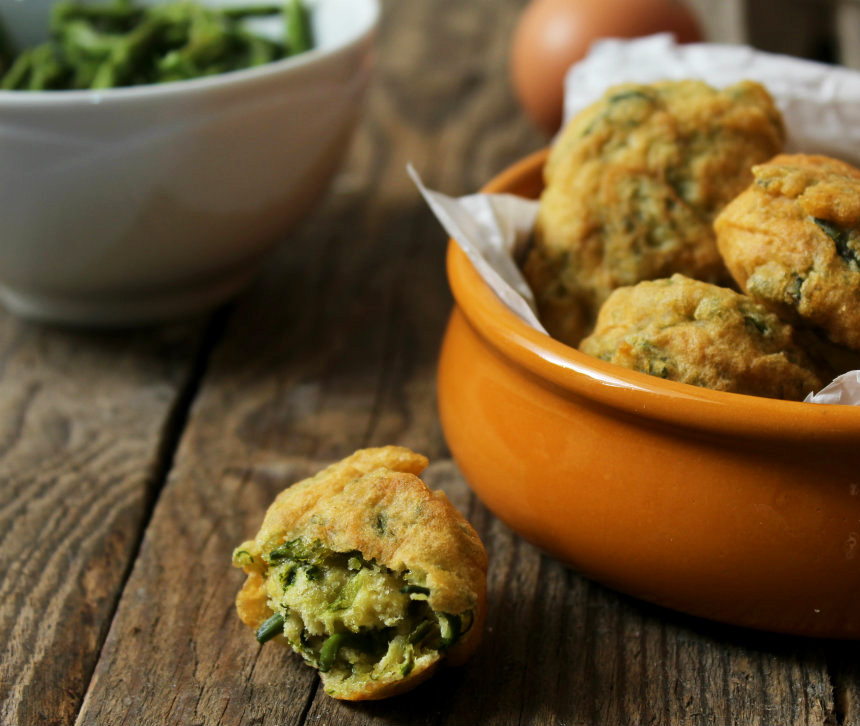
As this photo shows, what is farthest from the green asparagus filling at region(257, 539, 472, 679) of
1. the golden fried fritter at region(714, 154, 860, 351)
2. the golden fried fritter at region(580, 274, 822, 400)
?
the golden fried fritter at region(714, 154, 860, 351)

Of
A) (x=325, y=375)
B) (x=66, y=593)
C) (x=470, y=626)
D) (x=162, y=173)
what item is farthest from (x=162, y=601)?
(x=162, y=173)

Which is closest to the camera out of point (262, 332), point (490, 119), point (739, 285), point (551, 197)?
point (739, 285)

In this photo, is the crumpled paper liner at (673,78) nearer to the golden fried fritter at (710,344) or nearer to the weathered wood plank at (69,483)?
the golden fried fritter at (710,344)

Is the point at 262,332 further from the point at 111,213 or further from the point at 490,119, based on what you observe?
the point at 490,119

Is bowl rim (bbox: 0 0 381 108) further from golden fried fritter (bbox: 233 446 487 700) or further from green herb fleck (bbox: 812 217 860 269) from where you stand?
green herb fleck (bbox: 812 217 860 269)

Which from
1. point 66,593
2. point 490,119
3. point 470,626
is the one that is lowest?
point 490,119
